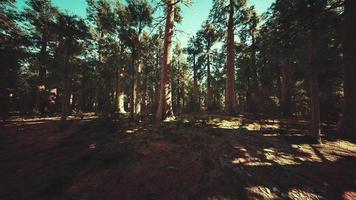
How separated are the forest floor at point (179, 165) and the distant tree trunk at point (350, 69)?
0.99m

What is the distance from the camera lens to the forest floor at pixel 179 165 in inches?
207

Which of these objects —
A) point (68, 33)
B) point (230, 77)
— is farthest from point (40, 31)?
point (230, 77)

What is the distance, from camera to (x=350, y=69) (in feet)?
32.0

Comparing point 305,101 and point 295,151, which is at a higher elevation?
point 305,101

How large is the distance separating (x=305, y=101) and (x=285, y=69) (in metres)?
8.55

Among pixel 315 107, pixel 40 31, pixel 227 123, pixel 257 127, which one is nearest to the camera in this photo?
pixel 315 107

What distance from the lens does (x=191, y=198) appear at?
4.89m

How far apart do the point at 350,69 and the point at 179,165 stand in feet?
32.1

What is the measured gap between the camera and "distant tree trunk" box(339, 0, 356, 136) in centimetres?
960

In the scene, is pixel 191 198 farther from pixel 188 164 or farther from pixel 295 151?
pixel 295 151

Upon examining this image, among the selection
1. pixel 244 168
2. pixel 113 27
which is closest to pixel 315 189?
pixel 244 168

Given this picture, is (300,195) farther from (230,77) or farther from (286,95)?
(286,95)

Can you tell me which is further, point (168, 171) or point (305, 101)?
Answer: point (305, 101)

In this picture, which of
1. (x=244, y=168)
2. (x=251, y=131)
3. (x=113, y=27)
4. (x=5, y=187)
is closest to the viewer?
(x=5, y=187)
